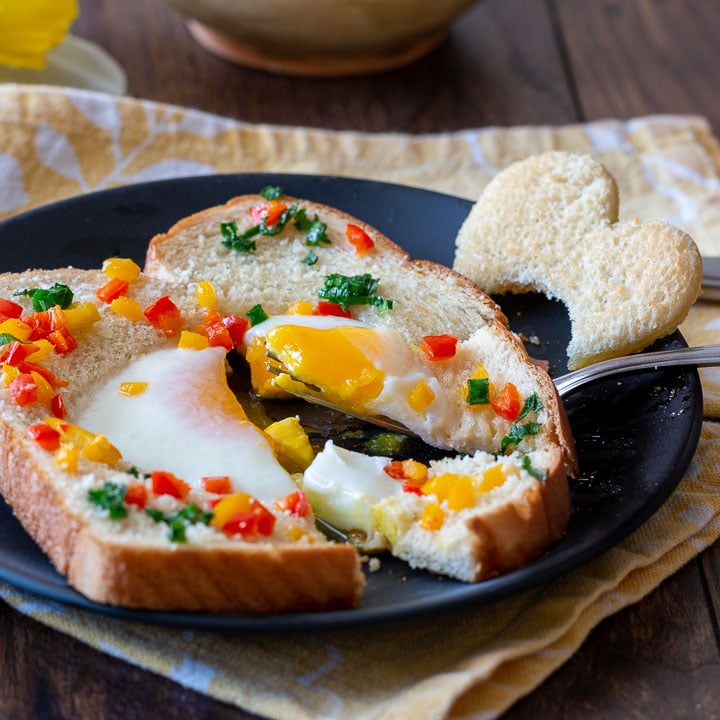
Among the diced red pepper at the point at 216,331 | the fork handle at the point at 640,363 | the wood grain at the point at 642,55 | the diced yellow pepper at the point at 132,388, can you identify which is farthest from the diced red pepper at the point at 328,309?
the wood grain at the point at 642,55

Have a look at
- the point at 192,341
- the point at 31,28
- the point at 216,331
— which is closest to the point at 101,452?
the point at 192,341

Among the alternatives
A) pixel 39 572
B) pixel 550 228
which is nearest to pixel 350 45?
pixel 550 228

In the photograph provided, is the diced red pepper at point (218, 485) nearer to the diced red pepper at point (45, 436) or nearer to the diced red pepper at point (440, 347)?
the diced red pepper at point (45, 436)

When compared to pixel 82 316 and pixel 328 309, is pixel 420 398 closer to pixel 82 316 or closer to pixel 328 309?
pixel 328 309

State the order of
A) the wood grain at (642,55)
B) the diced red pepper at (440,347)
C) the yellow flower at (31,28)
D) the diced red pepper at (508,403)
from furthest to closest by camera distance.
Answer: the wood grain at (642,55), the yellow flower at (31,28), the diced red pepper at (440,347), the diced red pepper at (508,403)

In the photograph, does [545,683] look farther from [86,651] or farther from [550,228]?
[550,228]
